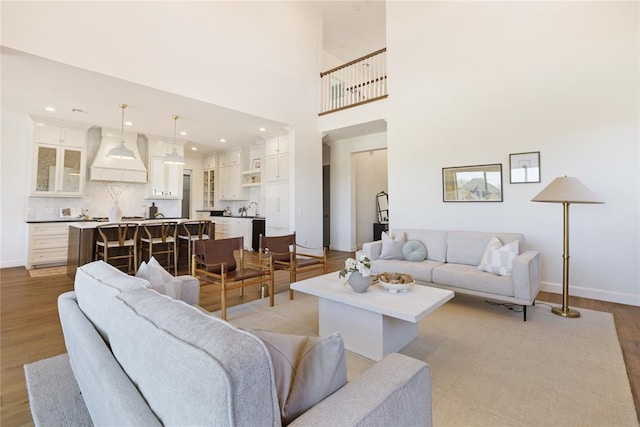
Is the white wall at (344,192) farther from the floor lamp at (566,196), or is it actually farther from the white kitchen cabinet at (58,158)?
the white kitchen cabinet at (58,158)

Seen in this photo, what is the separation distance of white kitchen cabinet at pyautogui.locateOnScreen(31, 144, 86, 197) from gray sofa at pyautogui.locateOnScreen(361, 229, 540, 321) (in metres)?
6.20

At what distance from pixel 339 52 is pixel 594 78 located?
647 centimetres

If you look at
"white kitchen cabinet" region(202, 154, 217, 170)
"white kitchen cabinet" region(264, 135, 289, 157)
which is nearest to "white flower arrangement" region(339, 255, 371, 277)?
"white kitchen cabinet" region(264, 135, 289, 157)

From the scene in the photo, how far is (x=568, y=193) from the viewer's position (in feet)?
9.97

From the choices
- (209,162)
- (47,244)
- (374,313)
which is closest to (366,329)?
(374,313)

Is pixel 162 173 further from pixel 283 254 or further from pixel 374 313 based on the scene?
pixel 374 313

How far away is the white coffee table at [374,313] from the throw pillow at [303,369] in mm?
1215

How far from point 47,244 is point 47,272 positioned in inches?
29.8

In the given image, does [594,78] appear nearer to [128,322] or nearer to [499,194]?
[499,194]

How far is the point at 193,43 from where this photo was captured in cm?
462

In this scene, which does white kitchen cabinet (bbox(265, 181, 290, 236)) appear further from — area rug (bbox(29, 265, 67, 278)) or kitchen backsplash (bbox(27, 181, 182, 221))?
area rug (bbox(29, 265, 67, 278))

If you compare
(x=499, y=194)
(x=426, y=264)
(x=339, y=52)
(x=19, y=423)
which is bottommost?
(x=19, y=423)

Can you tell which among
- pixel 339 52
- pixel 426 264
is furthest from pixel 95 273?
pixel 339 52

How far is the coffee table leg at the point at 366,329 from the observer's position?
2281 mm
